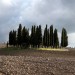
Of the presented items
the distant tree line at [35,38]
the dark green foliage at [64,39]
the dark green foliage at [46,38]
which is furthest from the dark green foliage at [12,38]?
the dark green foliage at [64,39]

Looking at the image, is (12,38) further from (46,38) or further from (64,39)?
(64,39)

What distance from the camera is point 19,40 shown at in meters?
89.6

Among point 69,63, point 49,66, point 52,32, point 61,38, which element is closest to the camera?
point 49,66

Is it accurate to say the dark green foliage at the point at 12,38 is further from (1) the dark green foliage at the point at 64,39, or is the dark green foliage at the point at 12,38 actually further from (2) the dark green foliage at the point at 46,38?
(1) the dark green foliage at the point at 64,39

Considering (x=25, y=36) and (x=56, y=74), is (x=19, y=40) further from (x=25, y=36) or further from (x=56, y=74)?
(x=56, y=74)

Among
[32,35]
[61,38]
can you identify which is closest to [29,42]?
[32,35]

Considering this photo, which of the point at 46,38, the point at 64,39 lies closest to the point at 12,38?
the point at 46,38

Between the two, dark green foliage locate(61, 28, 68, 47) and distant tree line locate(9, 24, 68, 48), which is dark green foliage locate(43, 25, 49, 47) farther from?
dark green foliage locate(61, 28, 68, 47)

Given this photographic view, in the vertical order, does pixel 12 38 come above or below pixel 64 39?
above

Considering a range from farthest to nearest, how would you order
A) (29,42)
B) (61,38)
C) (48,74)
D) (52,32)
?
(61,38), (52,32), (29,42), (48,74)

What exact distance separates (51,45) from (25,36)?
7.64 m

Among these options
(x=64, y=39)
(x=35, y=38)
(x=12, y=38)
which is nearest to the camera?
(x=35, y=38)

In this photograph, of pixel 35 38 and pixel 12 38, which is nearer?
pixel 35 38

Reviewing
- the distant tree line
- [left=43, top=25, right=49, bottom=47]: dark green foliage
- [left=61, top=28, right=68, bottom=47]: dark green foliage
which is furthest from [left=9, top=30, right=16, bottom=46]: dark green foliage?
[left=61, top=28, right=68, bottom=47]: dark green foliage
